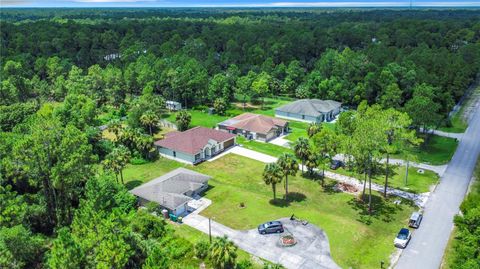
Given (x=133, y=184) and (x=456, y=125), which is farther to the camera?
(x=456, y=125)

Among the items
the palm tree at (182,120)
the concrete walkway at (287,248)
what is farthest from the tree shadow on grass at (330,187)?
the palm tree at (182,120)

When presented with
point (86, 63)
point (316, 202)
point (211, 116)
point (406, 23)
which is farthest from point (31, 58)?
point (406, 23)

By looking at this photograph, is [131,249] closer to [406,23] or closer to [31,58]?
[31,58]

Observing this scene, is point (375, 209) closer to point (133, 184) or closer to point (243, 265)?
point (243, 265)

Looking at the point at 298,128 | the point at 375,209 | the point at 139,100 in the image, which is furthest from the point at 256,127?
the point at 375,209

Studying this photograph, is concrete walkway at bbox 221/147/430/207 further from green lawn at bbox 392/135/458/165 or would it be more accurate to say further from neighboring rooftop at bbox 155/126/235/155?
green lawn at bbox 392/135/458/165

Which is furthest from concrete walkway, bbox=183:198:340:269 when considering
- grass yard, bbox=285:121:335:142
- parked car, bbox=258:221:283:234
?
grass yard, bbox=285:121:335:142
